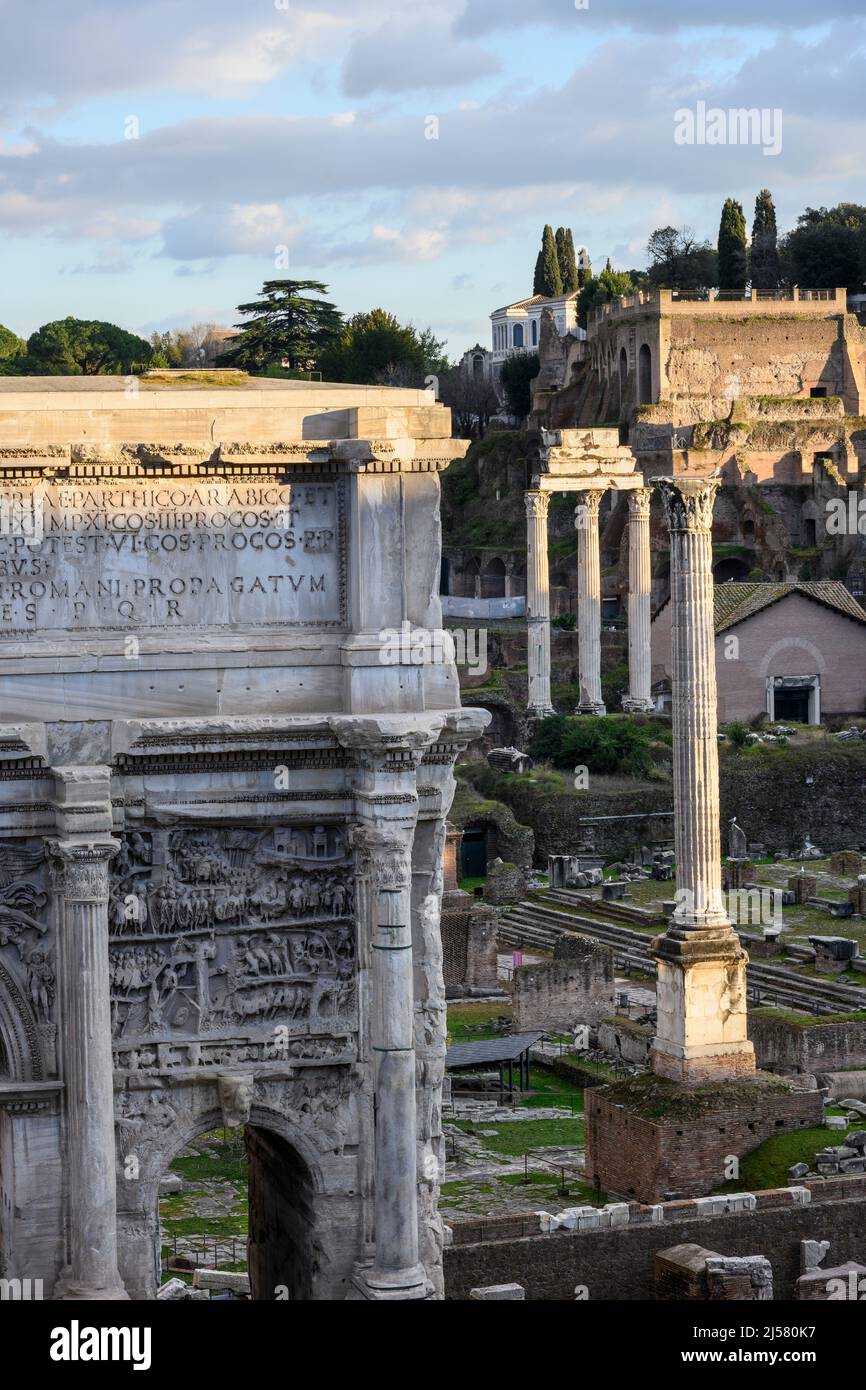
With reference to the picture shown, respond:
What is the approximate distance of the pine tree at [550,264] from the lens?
104938mm

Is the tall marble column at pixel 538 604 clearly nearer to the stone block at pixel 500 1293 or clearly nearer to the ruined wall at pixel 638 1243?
the ruined wall at pixel 638 1243

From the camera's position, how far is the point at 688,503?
89.6ft

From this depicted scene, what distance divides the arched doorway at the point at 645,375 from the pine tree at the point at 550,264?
2240cm

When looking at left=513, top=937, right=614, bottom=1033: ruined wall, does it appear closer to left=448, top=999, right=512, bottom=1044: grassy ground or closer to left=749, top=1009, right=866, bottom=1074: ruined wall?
left=448, top=999, right=512, bottom=1044: grassy ground

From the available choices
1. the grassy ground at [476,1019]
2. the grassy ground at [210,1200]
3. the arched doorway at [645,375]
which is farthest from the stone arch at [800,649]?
the grassy ground at [210,1200]

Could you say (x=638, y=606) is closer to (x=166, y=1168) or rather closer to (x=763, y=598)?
(x=763, y=598)

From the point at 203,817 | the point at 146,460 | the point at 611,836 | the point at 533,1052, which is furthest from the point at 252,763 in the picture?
the point at 611,836

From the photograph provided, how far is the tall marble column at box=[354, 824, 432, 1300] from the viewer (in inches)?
605

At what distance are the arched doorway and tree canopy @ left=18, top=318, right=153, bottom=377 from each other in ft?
54.6

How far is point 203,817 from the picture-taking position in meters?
15.4

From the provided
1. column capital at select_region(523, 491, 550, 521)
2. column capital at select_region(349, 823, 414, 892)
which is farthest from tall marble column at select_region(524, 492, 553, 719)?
column capital at select_region(349, 823, 414, 892)
